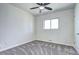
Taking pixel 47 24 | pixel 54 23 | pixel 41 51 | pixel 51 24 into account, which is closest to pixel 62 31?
pixel 54 23

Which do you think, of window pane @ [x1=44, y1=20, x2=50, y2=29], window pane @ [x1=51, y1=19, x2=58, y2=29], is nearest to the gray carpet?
window pane @ [x1=51, y1=19, x2=58, y2=29]

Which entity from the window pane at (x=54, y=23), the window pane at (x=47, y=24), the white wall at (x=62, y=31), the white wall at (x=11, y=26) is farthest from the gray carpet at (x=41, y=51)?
the window pane at (x=47, y=24)

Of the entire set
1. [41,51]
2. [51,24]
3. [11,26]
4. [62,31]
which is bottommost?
[41,51]

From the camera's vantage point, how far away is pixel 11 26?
3.09 metres

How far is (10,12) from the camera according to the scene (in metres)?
3.03

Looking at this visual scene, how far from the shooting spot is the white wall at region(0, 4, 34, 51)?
8.78ft

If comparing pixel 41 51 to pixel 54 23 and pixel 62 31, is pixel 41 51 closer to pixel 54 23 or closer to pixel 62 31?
pixel 62 31

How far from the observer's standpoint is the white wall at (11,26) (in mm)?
2675

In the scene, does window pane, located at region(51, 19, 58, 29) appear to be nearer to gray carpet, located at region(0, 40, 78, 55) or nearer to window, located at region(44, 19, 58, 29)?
window, located at region(44, 19, 58, 29)

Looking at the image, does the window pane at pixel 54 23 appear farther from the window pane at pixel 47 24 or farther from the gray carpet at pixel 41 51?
the gray carpet at pixel 41 51

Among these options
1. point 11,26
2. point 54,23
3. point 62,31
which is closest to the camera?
point 11,26

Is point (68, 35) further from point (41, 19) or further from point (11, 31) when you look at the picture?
point (11, 31)

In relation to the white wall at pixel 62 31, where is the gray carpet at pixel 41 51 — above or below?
below

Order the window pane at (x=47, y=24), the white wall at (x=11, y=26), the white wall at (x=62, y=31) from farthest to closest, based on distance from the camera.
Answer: the window pane at (x=47, y=24), the white wall at (x=62, y=31), the white wall at (x=11, y=26)
